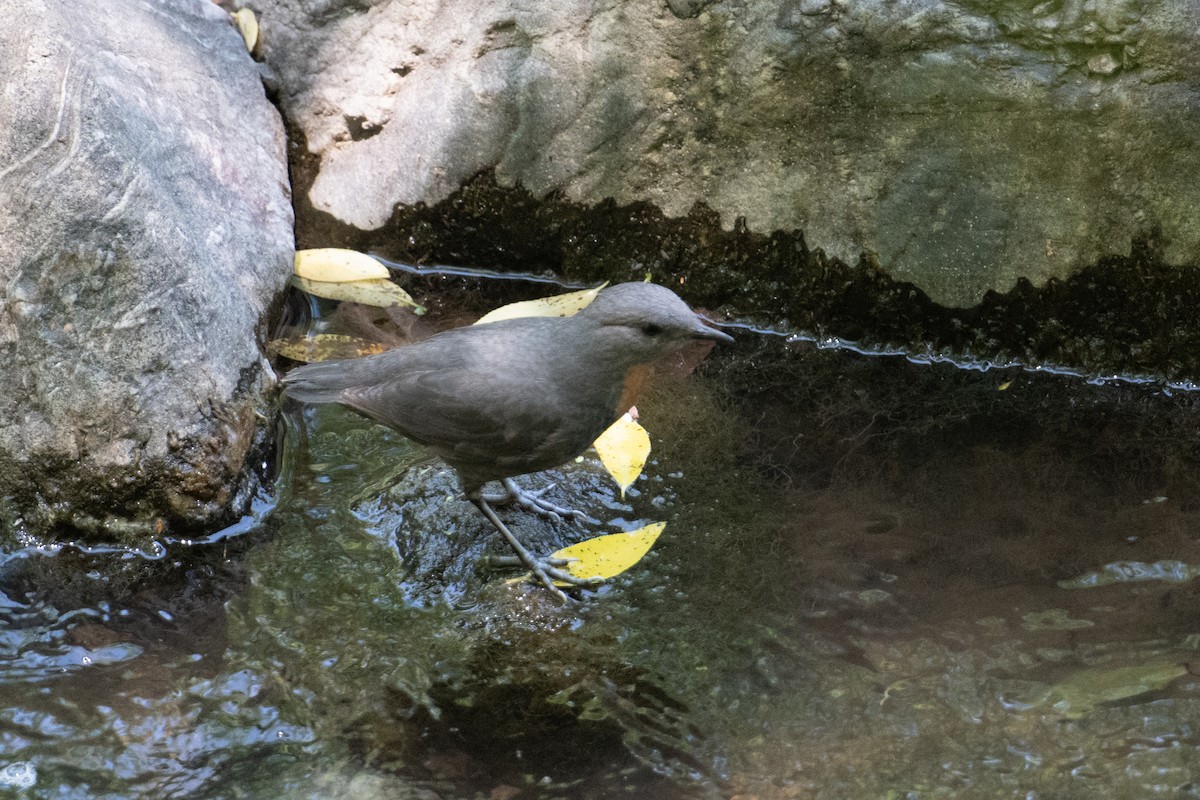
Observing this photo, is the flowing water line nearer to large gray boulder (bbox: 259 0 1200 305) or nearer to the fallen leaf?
large gray boulder (bbox: 259 0 1200 305)

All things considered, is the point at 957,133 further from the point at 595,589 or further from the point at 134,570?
the point at 134,570

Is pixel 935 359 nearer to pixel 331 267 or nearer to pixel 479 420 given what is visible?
pixel 479 420

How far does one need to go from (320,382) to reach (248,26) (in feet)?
8.10

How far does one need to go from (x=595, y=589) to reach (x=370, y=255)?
2445 mm

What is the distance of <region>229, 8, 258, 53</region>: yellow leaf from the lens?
216 inches

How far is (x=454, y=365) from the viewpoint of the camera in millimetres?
3734

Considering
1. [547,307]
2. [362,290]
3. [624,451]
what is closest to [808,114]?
[547,307]

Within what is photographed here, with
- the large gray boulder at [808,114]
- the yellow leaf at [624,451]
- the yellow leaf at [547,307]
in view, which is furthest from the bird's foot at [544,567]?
the large gray boulder at [808,114]

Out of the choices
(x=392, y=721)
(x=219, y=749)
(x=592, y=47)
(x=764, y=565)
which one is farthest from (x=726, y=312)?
(x=219, y=749)

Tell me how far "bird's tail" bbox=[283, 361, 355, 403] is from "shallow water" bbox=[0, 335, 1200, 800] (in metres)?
0.43

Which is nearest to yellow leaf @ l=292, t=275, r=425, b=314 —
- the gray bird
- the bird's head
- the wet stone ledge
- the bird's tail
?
the wet stone ledge

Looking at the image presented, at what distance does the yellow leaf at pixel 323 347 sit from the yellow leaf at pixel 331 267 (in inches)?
10.7

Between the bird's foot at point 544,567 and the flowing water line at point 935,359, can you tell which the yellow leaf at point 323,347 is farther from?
the bird's foot at point 544,567

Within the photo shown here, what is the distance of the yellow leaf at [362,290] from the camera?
5129 mm
